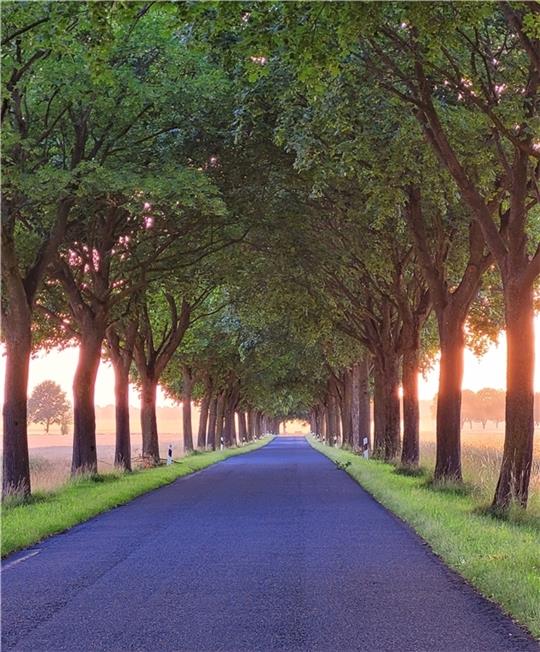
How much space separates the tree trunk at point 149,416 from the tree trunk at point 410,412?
35.5ft

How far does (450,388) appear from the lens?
59.8 ft

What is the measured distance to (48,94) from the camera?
15.6 metres

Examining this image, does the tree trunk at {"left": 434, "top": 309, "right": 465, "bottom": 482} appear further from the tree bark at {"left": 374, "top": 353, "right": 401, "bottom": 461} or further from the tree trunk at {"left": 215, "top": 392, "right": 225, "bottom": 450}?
the tree trunk at {"left": 215, "top": 392, "right": 225, "bottom": 450}

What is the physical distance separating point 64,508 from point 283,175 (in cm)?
896

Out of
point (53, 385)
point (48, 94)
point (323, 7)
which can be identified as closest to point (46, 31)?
point (323, 7)

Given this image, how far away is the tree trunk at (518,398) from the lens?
40.1ft

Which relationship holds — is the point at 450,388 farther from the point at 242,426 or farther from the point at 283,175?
the point at 242,426

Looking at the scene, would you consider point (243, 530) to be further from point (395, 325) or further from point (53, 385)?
point (53, 385)

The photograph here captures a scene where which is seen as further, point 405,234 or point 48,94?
point 405,234

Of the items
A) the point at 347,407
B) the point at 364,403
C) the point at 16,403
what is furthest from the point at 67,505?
the point at 347,407

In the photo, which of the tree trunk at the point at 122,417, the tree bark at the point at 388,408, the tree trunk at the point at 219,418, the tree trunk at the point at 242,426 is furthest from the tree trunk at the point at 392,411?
the tree trunk at the point at 242,426

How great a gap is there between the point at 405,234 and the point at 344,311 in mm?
8236

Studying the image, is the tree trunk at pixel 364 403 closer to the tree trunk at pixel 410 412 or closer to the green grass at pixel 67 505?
the tree trunk at pixel 410 412

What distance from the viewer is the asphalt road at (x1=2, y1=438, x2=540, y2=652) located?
5871 mm
